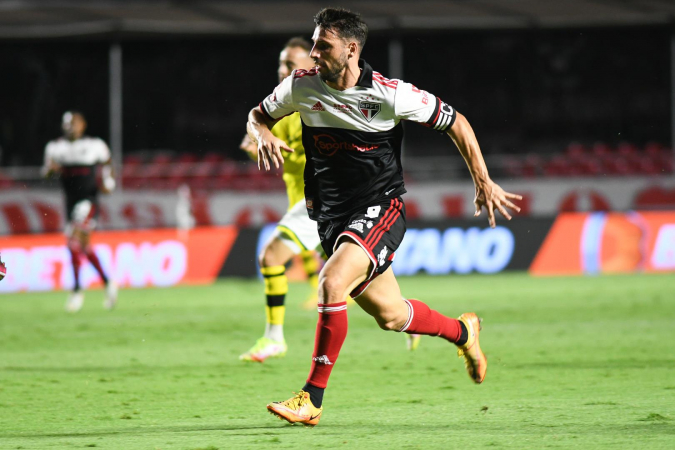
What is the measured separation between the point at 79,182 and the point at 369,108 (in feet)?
26.5

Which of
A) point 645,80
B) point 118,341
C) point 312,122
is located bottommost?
point 118,341

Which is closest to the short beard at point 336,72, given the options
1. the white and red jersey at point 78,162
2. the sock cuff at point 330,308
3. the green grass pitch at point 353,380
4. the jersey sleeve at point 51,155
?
the sock cuff at point 330,308

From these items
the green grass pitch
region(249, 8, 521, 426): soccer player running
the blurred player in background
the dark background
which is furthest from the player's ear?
the dark background

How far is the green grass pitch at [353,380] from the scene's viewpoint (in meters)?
4.61

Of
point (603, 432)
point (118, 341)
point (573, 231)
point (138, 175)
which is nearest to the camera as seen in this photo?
point (603, 432)

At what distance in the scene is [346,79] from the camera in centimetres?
517

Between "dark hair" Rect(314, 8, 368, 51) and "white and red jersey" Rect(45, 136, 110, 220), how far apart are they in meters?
7.87

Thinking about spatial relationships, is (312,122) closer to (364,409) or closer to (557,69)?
(364,409)

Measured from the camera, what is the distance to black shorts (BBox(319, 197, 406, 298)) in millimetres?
5117

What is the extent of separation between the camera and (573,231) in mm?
15016

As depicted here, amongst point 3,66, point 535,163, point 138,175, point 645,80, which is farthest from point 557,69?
point 3,66

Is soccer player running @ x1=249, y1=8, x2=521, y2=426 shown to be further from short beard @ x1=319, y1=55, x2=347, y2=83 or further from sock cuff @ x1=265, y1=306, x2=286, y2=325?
sock cuff @ x1=265, y1=306, x2=286, y2=325

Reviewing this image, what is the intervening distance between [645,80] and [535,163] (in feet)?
27.4

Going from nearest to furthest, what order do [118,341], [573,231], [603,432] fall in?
[603,432]
[118,341]
[573,231]
